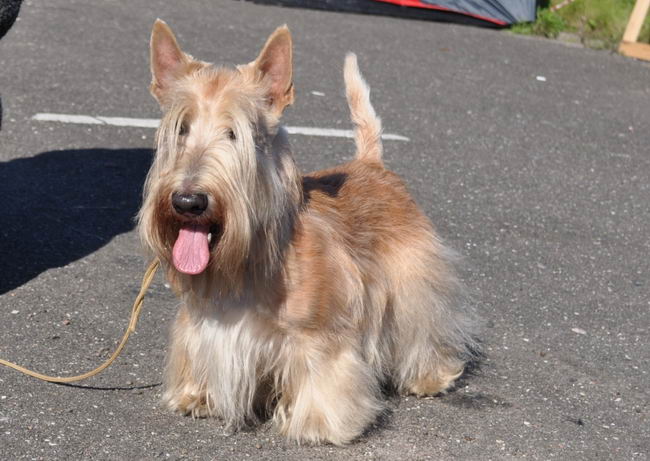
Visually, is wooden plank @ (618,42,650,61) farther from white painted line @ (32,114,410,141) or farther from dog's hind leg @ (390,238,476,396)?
dog's hind leg @ (390,238,476,396)

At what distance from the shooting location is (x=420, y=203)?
6.79 m

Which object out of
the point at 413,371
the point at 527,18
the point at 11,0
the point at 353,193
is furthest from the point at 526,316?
the point at 527,18

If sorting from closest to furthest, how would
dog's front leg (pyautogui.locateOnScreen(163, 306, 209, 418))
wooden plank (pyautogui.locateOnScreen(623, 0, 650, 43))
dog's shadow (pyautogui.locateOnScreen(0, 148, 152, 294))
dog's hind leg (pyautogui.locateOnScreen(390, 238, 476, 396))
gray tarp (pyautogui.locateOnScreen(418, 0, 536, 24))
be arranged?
dog's front leg (pyautogui.locateOnScreen(163, 306, 209, 418)) → dog's hind leg (pyautogui.locateOnScreen(390, 238, 476, 396)) → dog's shadow (pyautogui.locateOnScreen(0, 148, 152, 294)) → wooden plank (pyautogui.locateOnScreen(623, 0, 650, 43)) → gray tarp (pyautogui.locateOnScreen(418, 0, 536, 24))

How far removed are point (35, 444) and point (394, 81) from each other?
6.57 metres

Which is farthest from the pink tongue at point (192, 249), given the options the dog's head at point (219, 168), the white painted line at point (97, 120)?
the white painted line at point (97, 120)

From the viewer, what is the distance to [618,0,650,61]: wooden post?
11.2 metres

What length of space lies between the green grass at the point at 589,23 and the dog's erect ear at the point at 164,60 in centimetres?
886

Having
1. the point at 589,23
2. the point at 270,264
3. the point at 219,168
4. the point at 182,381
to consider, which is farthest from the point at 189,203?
the point at 589,23

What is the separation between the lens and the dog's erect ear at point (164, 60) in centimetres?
369

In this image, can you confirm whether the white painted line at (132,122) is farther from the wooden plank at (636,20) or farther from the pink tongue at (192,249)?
the wooden plank at (636,20)

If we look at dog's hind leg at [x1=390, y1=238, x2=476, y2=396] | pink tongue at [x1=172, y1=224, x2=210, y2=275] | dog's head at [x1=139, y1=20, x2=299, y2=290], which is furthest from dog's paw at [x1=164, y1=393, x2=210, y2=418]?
dog's hind leg at [x1=390, y1=238, x2=476, y2=396]

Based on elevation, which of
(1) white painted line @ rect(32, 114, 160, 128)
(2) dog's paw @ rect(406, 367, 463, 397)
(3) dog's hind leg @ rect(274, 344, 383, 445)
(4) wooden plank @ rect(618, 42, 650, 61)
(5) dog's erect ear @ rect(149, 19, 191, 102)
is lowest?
(1) white painted line @ rect(32, 114, 160, 128)

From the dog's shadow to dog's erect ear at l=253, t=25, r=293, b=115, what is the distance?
A: 1984 millimetres

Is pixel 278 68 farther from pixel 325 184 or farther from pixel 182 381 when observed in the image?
pixel 182 381
